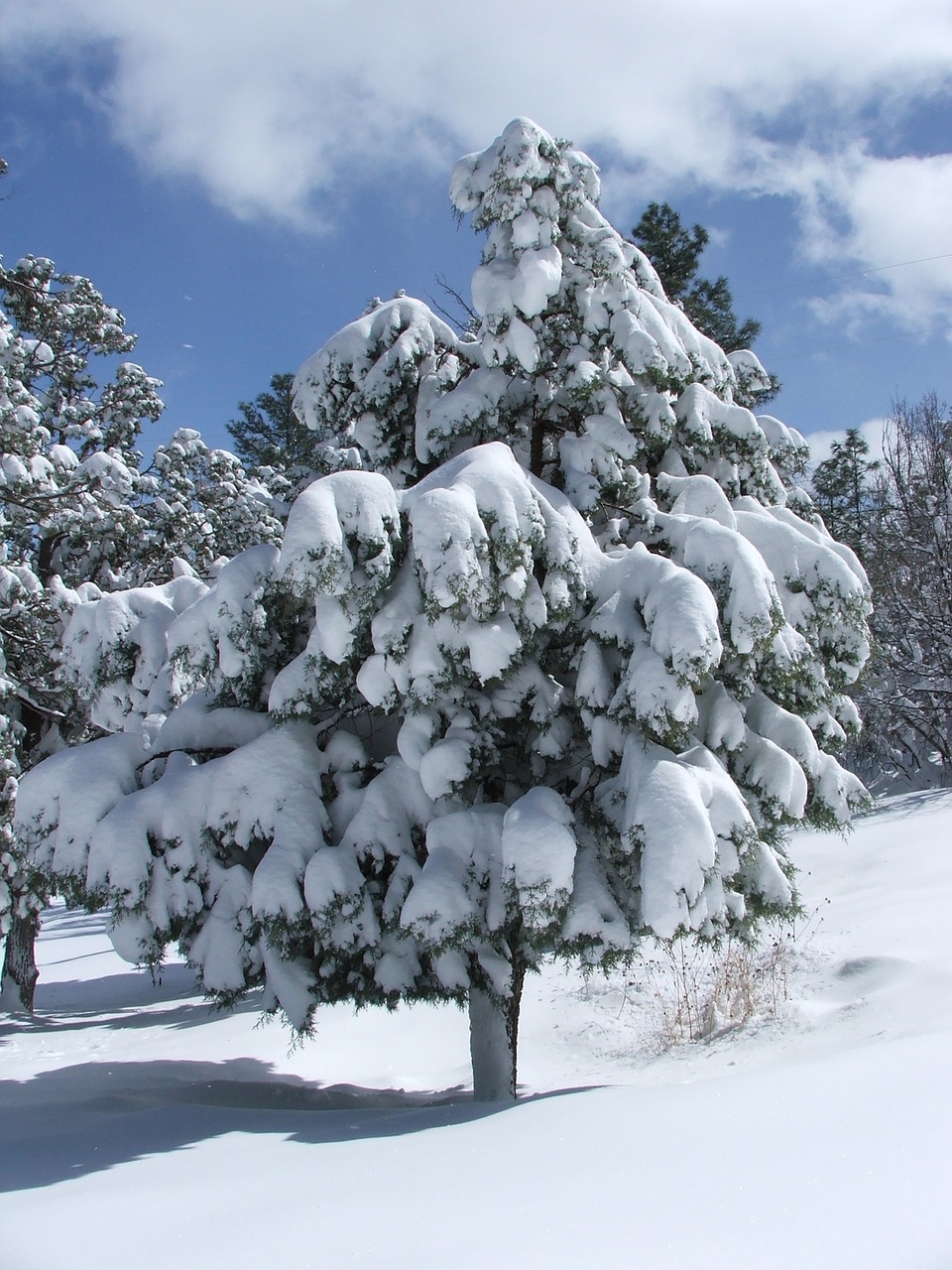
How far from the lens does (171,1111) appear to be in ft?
19.8

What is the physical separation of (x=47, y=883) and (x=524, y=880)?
3.08m

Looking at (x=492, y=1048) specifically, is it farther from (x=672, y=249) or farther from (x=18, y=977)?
(x=672, y=249)

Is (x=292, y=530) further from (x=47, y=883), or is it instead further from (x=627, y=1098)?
(x=627, y=1098)

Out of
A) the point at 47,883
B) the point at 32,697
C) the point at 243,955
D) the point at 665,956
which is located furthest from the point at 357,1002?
the point at 32,697

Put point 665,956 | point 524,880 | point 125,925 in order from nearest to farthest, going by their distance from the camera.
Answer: point 524,880, point 125,925, point 665,956

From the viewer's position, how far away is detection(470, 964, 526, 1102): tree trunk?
6.13 metres

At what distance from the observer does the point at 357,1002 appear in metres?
5.32

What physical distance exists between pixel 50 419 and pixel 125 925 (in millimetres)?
10138

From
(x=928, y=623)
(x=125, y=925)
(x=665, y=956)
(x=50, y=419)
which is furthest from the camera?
(x=928, y=623)

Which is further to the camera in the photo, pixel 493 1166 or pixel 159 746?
pixel 159 746

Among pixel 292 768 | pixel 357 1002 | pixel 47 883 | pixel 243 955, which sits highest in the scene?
pixel 292 768

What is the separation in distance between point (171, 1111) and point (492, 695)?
12.3 feet

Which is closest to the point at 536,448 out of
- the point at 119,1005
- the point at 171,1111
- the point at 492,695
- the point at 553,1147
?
the point at 492,695

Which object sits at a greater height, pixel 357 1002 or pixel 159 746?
pixel 159 746
